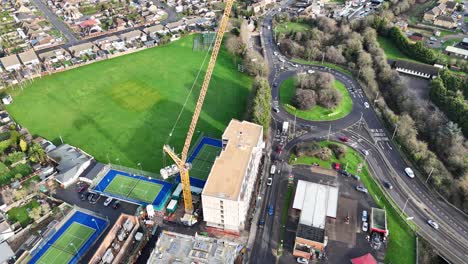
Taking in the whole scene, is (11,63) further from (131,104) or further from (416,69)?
(416,69)

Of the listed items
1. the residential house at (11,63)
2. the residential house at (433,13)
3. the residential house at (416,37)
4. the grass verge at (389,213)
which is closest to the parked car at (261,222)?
the grass verge at (389,213)

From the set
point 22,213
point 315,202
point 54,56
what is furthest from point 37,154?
point 315,202

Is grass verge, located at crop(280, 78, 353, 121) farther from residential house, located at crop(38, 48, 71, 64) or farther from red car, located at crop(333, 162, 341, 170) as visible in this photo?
residential house, located at crop(38, 48, 71, 64)

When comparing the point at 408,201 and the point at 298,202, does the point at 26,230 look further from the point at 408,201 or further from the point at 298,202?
the point at 408,201

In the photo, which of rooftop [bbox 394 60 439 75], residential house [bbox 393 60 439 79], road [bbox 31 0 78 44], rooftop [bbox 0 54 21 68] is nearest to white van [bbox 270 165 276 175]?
residential house [bbox 393 60 439 79]

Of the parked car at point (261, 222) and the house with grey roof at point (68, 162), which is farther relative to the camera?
the house with grey roof at point (68, 162)

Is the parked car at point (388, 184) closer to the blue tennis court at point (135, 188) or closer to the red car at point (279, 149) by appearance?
the red car at point (279, 149)

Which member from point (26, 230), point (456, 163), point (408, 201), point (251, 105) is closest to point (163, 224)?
point (26, 230)
